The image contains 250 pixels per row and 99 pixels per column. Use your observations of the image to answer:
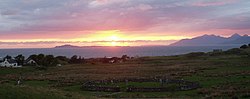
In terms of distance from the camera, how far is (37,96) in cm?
2566

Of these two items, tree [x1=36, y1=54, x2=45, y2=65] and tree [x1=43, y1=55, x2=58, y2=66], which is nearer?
tree [x1=43, y1=55, x2=58, y2=66]

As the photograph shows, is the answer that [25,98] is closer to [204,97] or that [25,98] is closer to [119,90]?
[204,97]

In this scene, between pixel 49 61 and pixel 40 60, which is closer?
pixel 49 61

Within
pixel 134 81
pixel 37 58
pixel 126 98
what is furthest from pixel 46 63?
pixel 126 98

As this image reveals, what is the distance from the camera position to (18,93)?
25250 mm

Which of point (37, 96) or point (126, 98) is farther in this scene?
point (126, 98)

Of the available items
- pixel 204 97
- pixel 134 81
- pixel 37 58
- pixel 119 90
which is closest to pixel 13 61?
pixel 37 58

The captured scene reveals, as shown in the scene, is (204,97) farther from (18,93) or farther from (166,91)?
(18,93)

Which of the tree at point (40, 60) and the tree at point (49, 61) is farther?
the tree at point (40, 60)

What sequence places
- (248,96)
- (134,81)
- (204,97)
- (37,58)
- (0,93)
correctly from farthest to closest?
(37,58) < (134,81) < (204,97) < (248,96) < (0,93)

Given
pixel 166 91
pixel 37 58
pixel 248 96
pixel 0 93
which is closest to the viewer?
pixel 0 93

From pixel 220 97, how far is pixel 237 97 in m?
1.95

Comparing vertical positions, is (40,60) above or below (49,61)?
above

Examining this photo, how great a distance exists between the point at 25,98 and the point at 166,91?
22749 millimetres
